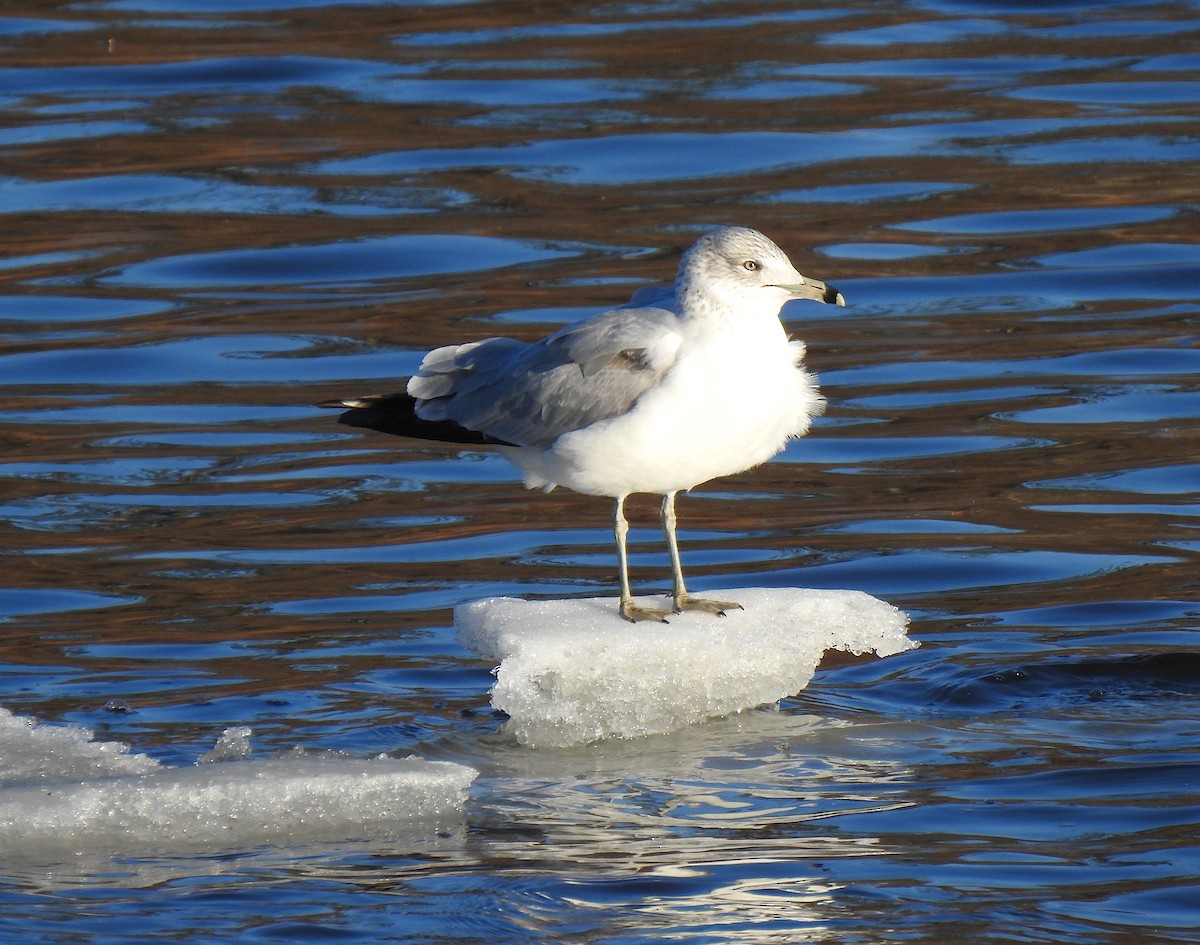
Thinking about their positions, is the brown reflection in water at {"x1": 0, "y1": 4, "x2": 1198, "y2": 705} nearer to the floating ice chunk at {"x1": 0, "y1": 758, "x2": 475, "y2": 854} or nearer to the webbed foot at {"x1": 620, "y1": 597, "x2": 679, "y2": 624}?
the webbed foot at {"x1": 620, "y1": 597, "x2": 679, "y2": 624}

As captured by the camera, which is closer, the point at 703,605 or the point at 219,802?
the point at 219,802

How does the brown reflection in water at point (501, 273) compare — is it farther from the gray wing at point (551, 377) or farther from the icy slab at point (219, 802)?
the icy slab at point (219, 802)

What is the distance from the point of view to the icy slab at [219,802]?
19.7ft

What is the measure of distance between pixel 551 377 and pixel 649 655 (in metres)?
0.89

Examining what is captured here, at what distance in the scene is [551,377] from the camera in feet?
22.6

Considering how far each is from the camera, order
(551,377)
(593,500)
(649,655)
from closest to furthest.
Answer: (649,655)
(551,377)
(593,500)

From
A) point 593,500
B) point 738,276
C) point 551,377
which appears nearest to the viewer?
point 738,276

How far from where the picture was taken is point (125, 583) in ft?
29.1

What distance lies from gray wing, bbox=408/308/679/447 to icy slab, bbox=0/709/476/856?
1.17 metres

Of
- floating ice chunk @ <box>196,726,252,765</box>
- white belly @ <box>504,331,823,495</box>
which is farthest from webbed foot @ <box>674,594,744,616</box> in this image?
floating ice chunk @ <box>196,726,252,765</box>

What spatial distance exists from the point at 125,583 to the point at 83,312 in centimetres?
444

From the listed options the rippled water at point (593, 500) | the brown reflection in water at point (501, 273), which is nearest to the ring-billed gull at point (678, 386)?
the rippled water at point (593, 500)

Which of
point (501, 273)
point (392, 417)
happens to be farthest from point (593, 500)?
point (501, 273)

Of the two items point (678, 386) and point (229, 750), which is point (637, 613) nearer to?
point (678, 386)
